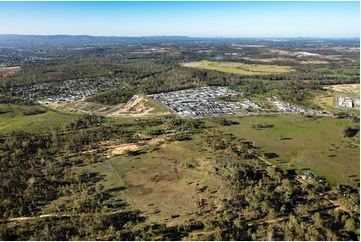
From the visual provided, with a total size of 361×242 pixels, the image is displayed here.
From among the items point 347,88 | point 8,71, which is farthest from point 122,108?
point 8,71

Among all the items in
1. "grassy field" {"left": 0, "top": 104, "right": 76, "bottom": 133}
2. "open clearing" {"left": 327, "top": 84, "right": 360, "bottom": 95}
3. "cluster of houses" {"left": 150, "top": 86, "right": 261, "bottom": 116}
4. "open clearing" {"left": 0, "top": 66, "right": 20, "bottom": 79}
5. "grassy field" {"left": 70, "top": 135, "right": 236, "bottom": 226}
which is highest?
"open clearing" {"left": 0, "top": 66, "right": 20, "bottom": 79}

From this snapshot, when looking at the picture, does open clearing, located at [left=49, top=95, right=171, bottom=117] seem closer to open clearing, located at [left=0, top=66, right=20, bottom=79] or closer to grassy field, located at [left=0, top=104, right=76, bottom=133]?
grassy field, located at [left=0, top=104, right=76, bottom=133]

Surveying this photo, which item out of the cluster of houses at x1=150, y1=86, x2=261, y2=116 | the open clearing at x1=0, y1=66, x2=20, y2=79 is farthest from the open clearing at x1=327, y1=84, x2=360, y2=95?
the open clearing at x1=0, y1=66, x2=20, y2=79

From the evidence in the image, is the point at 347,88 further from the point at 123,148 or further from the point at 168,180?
the point at 168,180

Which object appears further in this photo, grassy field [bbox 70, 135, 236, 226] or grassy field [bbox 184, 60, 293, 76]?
grassy field [bbox 184, 60, 293, 76]

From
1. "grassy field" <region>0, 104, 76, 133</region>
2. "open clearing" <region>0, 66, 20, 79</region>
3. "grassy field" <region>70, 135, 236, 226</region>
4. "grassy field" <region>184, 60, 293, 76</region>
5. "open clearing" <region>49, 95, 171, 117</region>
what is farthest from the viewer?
"grassy field" <region>184, 60, 293, 76</region>

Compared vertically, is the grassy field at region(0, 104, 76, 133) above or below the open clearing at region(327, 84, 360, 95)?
below
